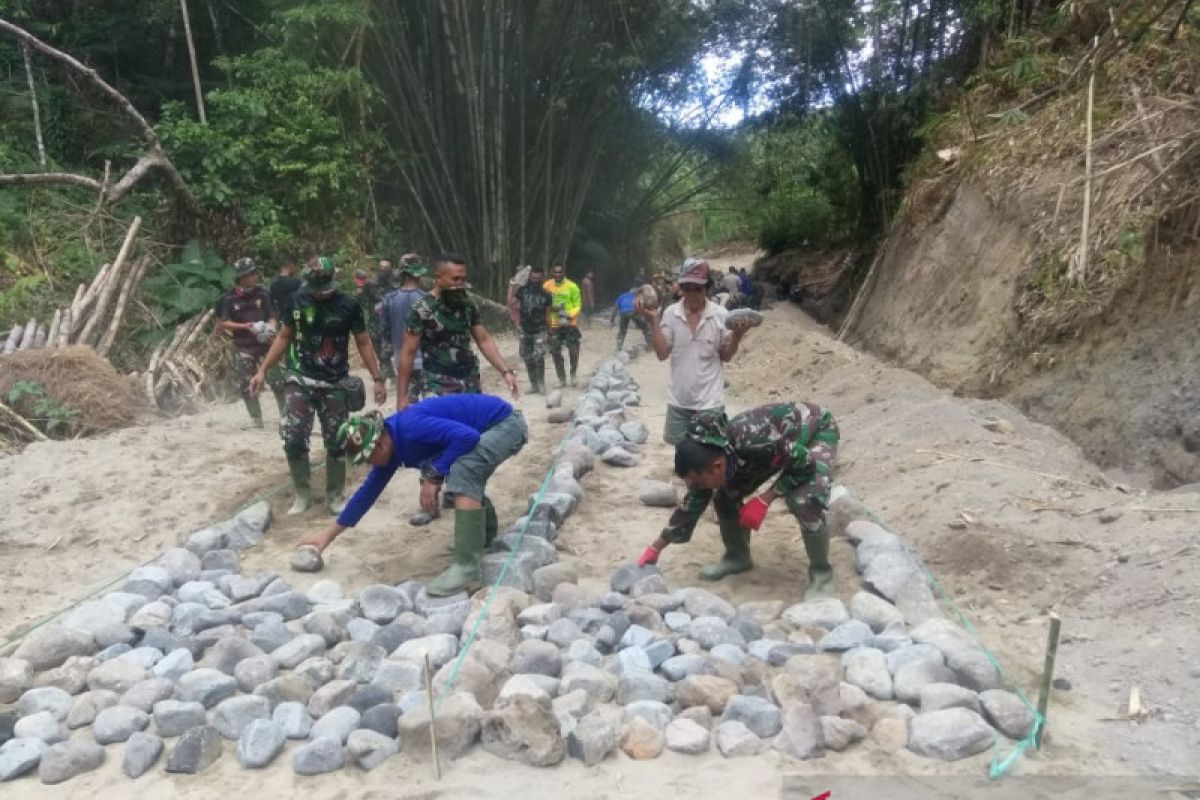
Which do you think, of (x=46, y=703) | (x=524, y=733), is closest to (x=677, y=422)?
(x=524, y=733)

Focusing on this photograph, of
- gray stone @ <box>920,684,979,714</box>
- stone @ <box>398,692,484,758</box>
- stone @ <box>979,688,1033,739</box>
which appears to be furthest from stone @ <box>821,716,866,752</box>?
stone @ <box>398,692,484,758</box>

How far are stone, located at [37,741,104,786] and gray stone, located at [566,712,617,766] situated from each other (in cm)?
139

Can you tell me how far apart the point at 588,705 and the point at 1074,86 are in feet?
21.0

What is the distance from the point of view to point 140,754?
264 cm

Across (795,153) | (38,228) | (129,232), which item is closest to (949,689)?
(129,232)

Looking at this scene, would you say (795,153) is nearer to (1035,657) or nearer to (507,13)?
(507,13)

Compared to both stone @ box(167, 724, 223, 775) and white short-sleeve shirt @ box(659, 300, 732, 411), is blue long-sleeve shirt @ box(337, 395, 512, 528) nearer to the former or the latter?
white short-sleeve shirt @ box(659, 300, 732, 411)

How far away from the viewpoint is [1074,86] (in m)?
6.93

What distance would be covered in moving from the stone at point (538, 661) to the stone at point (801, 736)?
31.9 inches

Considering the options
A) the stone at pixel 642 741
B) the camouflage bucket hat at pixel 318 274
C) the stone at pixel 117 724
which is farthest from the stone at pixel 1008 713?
the camouflage bucket hat at pixel 318 274

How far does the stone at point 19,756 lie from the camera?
2.62 metres

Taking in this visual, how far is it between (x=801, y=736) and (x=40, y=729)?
2306 mm

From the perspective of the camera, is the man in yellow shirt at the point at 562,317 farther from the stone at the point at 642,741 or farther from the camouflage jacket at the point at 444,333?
the stone at the point at 642,741

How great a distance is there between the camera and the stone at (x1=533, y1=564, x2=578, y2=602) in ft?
12.6
